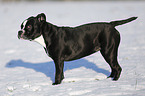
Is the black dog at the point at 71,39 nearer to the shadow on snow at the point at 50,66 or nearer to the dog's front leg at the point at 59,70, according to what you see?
the dog's front leg at the point at 59,70

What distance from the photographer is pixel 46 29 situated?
14.0 ft

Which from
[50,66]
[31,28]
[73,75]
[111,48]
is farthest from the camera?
[50,66]

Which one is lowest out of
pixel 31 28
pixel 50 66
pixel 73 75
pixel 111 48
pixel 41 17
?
pixel 50 66

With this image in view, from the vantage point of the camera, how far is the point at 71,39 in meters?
4.34

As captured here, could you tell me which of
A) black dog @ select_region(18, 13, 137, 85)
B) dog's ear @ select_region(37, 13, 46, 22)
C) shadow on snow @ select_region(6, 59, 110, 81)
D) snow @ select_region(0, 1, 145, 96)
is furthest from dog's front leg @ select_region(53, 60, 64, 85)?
dog's ear @ select_region(37, 13, 46, 22)

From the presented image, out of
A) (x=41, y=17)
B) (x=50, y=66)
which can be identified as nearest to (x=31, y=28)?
(x=41, y=17)

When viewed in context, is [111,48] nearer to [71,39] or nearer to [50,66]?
[71,39]

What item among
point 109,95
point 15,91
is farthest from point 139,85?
point 15,91

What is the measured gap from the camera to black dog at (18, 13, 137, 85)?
4.22 m

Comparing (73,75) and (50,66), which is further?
(50,66)

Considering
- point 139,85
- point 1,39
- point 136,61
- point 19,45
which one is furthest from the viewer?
point 1,39

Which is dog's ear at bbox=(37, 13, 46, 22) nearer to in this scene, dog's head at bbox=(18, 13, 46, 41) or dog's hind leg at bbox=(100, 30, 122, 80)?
dog's head at bbox=(18, 13, 46, 41)

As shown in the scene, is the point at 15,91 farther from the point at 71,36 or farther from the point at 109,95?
the point at 109,95

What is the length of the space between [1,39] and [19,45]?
1.88m
